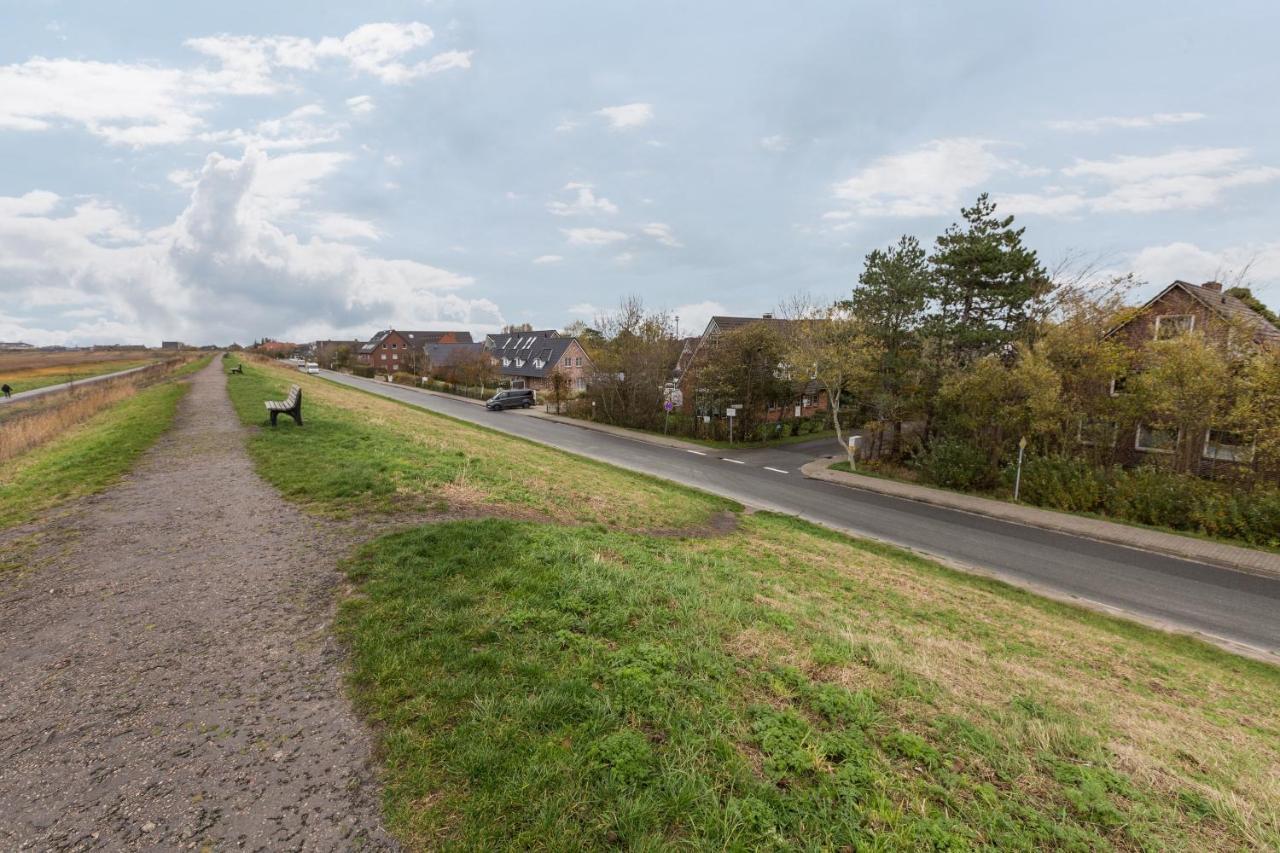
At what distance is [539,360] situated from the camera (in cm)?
6188

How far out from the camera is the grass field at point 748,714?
2.78 meters

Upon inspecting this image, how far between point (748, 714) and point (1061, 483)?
63.0ft

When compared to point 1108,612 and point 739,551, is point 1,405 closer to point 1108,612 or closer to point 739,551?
point 739,551

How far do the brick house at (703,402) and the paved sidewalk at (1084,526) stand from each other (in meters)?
9.98

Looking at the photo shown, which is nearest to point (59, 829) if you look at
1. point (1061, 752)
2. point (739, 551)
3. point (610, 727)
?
point (610, 727)

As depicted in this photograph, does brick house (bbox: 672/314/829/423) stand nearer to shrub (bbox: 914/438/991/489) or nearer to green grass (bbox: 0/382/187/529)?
shrub (bbox: 914/438/991/489)

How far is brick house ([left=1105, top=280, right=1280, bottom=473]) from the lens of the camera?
1527 cm

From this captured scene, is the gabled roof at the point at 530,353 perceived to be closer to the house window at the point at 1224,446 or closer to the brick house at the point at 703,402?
the brick house at the point at 703,402

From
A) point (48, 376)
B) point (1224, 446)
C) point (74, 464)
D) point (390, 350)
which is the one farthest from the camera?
point (390, 350)

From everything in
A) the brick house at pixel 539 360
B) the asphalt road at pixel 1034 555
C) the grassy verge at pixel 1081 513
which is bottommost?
the asphalt road at pixel 1034 555

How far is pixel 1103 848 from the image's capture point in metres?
2.79

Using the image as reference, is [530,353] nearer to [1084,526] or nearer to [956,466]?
[956,466]

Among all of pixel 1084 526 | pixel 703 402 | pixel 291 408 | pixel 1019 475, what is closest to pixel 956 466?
pixel 1019 475

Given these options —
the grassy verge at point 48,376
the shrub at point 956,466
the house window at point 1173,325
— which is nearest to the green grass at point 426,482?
the shrub at point 956,466
